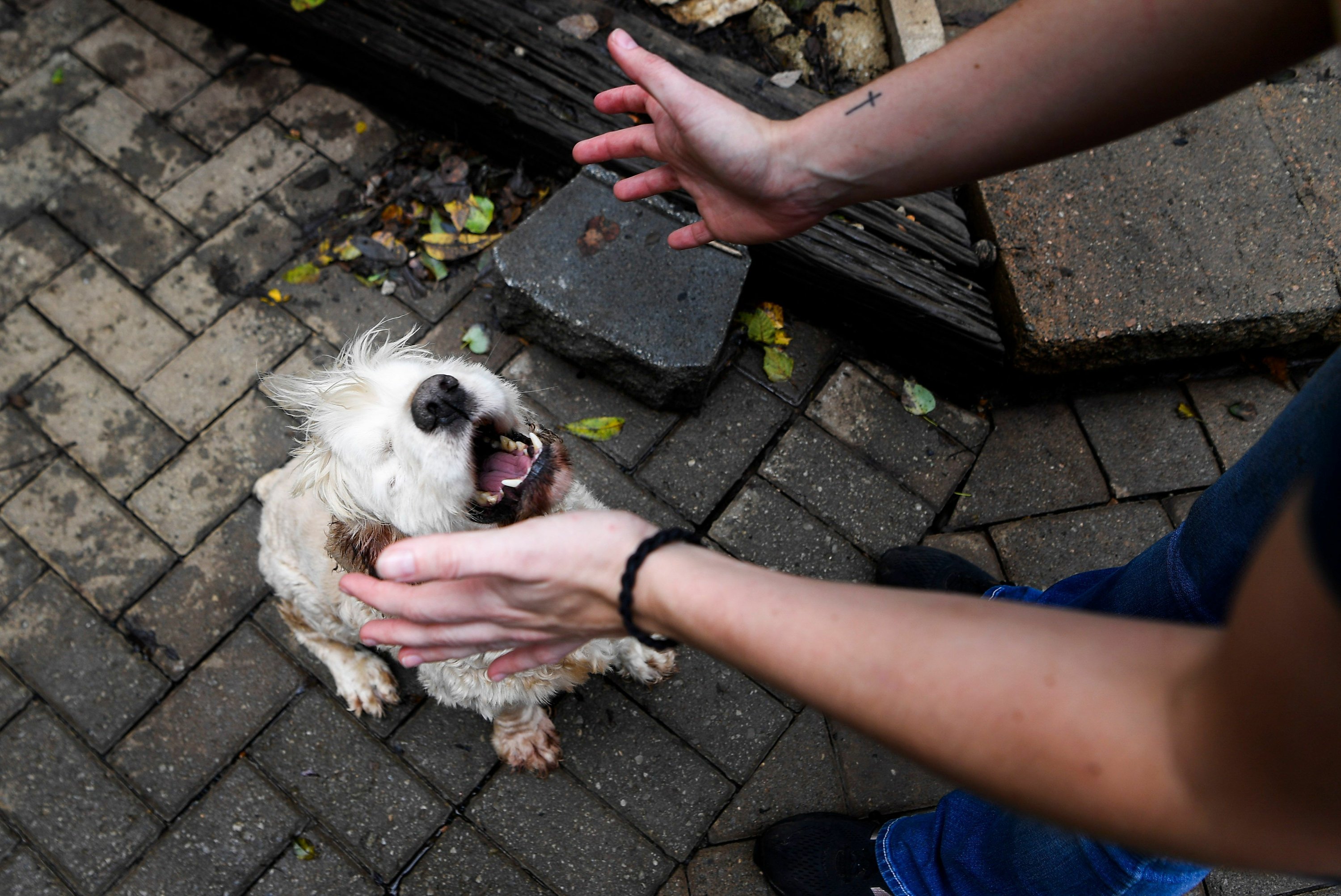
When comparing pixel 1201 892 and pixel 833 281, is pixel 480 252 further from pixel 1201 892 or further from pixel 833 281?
pixel 1201 892

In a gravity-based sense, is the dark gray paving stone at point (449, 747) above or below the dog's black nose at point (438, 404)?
below

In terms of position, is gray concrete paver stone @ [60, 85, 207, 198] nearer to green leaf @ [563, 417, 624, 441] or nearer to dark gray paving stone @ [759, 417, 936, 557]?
green leaf @ [563, 417, 624, 441]

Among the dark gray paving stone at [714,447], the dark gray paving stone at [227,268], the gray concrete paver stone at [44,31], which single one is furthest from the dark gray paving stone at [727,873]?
the gray concrete paver stone at [44,31]

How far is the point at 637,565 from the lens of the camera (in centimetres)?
145

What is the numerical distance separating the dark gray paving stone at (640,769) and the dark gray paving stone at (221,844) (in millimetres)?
1125

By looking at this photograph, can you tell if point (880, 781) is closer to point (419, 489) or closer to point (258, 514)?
point (419, 489)

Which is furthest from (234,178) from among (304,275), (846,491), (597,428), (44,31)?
(846,491)

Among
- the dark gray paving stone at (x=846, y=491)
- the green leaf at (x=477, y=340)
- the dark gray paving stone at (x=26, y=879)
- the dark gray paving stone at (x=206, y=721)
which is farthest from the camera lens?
the green leaf at (x=477, y=340)

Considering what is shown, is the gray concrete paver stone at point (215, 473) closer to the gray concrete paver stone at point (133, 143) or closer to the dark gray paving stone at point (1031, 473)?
the gray concrete paver stone at point (133, 143)

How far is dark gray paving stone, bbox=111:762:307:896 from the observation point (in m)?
2.89

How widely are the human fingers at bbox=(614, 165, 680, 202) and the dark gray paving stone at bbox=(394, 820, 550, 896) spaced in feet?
8.09

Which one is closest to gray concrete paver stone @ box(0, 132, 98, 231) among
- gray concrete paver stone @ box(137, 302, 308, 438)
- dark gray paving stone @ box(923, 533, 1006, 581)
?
gray concrete paver stone @ box(137, 302, 308, 438)

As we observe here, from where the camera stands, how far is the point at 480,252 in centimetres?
387

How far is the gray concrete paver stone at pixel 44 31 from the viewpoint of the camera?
4.31m
